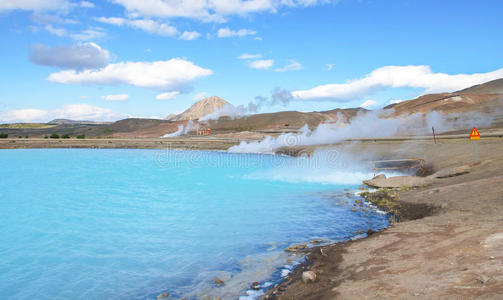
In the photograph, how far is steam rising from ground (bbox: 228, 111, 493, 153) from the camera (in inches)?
2035

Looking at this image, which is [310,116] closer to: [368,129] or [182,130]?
[182,130]

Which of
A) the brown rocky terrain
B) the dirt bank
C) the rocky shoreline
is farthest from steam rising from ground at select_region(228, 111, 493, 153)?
the rocky shoreline

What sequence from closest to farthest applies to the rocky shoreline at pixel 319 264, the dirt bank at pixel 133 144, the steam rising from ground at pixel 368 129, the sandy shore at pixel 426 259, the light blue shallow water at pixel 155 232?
the sandy shore at pixel 426 259 < the rocky shoreline at pixel 319 264 < the light blue shallow water at pixel 155 232 < the steam rising from ground at pixel 368 129 < the dirt bank at pixel 133 144

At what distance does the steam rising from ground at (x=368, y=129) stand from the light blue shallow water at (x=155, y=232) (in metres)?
26.5

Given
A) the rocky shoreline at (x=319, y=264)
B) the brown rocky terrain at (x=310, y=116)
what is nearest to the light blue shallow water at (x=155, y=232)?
the rocky shoreline at (x=319, y=264)

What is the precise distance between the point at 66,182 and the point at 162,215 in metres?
15.6

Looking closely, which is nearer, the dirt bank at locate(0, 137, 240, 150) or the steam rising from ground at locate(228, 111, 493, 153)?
the steam rising from ground at locate(228, 111, 493, 153)

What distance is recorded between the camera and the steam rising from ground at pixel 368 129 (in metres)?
51.7

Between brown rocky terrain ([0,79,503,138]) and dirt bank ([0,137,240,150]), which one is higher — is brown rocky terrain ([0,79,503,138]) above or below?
above

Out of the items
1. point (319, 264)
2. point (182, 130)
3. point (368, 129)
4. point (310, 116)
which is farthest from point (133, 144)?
point (310, 116)

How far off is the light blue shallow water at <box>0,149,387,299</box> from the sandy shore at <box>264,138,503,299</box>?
1624 mm

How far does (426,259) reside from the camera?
24.8ft

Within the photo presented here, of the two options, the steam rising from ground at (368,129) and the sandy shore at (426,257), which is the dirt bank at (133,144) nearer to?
the steam rising from ground at (368,129)

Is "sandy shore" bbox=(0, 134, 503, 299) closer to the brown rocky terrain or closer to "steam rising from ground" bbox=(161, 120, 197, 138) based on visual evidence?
the brown rocky terrain
